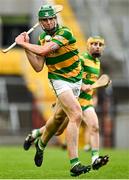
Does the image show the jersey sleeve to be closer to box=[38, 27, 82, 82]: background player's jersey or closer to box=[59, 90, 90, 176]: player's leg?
box=[38, 27, 82, 82]: background player's jersey

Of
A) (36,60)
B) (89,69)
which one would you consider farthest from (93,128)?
(36,60)

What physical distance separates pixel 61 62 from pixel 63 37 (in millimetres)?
377

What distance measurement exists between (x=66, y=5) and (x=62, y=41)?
67.8 feet

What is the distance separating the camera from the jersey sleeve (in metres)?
11.5

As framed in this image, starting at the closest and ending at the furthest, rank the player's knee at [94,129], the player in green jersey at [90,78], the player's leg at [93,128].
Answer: the player's leg at [93,128]
the player's knee at [94,129]
the player in green jersey at [90,78]

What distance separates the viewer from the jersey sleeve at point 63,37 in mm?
Result: 11492

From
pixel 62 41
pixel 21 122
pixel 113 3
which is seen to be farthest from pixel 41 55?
pixel 113 3

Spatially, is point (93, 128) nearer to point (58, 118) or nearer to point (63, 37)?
point (58, 118)

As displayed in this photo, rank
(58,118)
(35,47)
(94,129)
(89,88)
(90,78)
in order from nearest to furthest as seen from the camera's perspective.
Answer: (35,47) → (58,118) → (94,129) → (89,88) → (90,78)

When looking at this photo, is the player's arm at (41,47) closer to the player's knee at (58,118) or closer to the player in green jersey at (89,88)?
the player's knee at (58,118)

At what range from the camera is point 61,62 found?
11.7m

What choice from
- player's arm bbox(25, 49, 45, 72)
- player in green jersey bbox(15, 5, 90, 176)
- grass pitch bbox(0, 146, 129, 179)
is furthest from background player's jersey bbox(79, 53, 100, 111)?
player's arm bbox(25, 49, 45, 72)

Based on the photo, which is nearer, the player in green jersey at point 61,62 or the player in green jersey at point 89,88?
the player in green jersey at point 61,62

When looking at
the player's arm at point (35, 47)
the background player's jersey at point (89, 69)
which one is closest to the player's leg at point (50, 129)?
the player's arm at point (35, 47)
